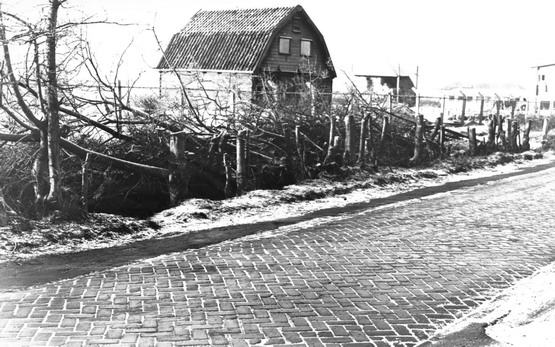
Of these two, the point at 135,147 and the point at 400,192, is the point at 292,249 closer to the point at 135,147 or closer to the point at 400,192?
the point at 135,147

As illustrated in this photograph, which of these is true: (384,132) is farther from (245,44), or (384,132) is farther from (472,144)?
(245,44)

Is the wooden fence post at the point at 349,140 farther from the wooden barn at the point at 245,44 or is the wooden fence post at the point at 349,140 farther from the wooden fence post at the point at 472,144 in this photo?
the wooden barn at the point at 245,44

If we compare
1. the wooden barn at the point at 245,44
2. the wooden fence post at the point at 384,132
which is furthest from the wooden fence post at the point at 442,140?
the wooden barn at the point at 245,44

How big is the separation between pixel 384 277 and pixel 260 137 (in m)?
7.50

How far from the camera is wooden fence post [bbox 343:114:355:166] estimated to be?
17.0 meters

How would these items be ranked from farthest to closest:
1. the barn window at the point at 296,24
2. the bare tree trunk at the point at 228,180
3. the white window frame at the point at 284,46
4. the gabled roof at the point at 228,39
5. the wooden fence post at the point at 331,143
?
1. the barn window at the point at 296,24
2. the white window frame at the point at 284,46
3. the gabled roof at the point at 228,39
4. the wooden fence post at the point at 331,143
5. the bare tree trunk at the point at 228,180

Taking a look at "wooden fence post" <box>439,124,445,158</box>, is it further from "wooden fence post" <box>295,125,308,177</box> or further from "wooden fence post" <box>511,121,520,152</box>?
"wooden fence post" <box>295,125,308,177</box>

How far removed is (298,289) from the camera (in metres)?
7.64

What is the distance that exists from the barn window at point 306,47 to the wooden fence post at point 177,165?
29361mm

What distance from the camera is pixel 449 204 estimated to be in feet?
46.8

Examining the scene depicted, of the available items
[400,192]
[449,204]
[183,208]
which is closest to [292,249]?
[183,208]

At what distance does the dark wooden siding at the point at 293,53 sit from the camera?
38.8m

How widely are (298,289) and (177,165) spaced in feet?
18.4

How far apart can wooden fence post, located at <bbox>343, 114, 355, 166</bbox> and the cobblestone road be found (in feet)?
17.6
